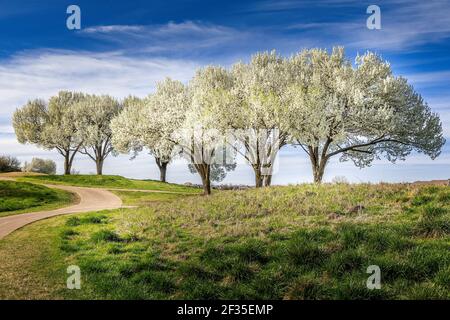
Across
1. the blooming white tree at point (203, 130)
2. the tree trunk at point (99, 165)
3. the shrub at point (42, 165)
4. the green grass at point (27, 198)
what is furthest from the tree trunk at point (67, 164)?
the blooming white tree at point (203, 130)

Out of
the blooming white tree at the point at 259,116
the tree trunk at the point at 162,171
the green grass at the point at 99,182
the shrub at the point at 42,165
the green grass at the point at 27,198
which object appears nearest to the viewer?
the green grass at the point at 27,198

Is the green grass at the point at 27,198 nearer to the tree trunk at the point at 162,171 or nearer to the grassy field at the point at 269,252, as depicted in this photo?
the grassy field at the point at 269,252

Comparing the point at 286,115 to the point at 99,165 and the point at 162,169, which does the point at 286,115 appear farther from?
the point at 99,165

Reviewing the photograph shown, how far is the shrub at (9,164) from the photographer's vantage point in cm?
7600

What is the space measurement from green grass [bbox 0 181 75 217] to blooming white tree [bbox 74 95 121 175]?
34412 millimetres

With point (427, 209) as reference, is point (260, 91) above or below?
above

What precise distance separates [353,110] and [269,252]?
1383 inches

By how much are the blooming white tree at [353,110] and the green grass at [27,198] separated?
2461cm

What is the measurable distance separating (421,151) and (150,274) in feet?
146

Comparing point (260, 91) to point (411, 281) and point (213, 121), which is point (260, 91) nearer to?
point (213, 121)

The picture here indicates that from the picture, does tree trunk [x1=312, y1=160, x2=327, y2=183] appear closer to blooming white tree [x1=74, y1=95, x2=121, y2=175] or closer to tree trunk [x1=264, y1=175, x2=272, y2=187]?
tree trunk [x1=264, y1=175, x2=272, y2=187]

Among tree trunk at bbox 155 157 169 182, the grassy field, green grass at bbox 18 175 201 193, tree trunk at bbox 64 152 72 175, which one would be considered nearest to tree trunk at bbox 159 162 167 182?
tree trunk at bbox 155 157 169 182
